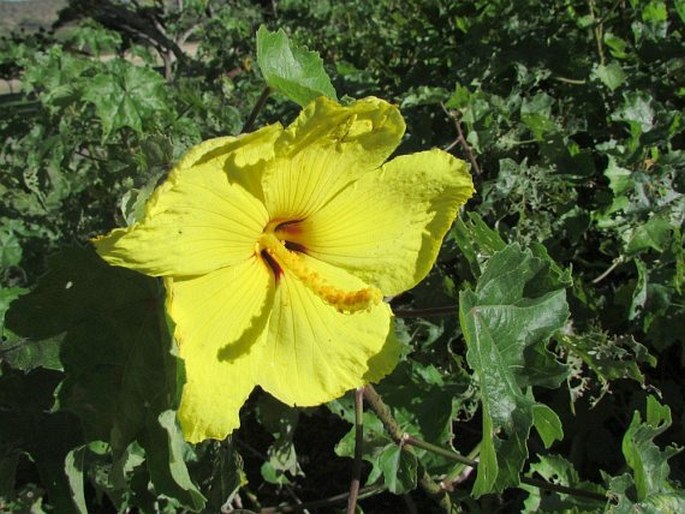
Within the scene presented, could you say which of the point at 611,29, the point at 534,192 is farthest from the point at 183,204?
the point at 611,29

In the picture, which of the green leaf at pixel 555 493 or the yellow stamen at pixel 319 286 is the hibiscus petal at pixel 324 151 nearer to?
the yellow stamen at pixel 319 286

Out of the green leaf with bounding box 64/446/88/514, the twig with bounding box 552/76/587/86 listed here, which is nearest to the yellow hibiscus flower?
the green leaf with bounding box 64/446/88/514

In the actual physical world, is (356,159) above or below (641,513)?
above

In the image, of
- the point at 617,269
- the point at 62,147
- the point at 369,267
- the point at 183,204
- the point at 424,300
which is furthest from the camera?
the point at 62,147

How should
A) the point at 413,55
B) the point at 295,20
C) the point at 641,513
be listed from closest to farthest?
1. the point at 641,513
2. the point at 413,55
3. the point at 295,20

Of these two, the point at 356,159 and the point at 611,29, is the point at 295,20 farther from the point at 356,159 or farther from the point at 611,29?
the point at 356,159

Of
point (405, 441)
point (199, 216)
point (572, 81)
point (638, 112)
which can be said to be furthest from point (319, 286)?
point (572, 81)

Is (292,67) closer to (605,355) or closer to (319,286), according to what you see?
(319,286)

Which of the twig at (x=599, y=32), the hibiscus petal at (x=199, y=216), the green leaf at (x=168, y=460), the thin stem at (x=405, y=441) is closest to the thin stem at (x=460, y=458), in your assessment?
the thin stem at (x=405, y=441)
